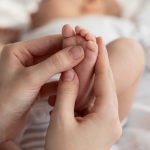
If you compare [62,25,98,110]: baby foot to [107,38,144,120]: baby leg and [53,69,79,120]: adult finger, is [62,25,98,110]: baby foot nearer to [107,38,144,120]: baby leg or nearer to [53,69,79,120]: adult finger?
[53,69,79,120]: adult finger

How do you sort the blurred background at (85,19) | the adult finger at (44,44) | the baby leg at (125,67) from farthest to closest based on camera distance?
the blurred background at (85,19)
the baby leg at (125,67)
the adult finger at (44,44)

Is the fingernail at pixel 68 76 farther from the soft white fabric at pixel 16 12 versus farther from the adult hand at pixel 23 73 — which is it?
the soft white fabric at pixel 16 12

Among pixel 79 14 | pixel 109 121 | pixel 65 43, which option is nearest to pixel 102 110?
pixel 109 121

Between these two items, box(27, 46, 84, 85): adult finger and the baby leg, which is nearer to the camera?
box(27, 46, 84, 85): adult finger

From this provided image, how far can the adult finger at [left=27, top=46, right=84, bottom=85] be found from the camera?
0.57m

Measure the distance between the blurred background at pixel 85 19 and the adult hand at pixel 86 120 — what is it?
32cm

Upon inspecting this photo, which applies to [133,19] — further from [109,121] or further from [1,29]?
[109,121]

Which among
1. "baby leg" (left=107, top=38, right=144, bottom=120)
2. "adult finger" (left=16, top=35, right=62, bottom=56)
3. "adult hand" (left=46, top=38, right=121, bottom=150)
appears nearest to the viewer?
"adult hand" (left=46, top=38, right=121, bottom=150)

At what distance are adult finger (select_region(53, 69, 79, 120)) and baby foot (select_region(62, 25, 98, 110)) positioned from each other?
2 cm

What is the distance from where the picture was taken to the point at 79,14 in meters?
1.28

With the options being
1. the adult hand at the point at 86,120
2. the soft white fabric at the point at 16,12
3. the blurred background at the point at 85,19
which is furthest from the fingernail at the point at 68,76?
the soft white fabric at the point at 16,12

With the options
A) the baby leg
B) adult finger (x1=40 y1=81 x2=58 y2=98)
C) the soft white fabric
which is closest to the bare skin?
the baby leg

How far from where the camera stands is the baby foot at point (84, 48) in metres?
0.60

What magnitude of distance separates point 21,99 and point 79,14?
74 cm
